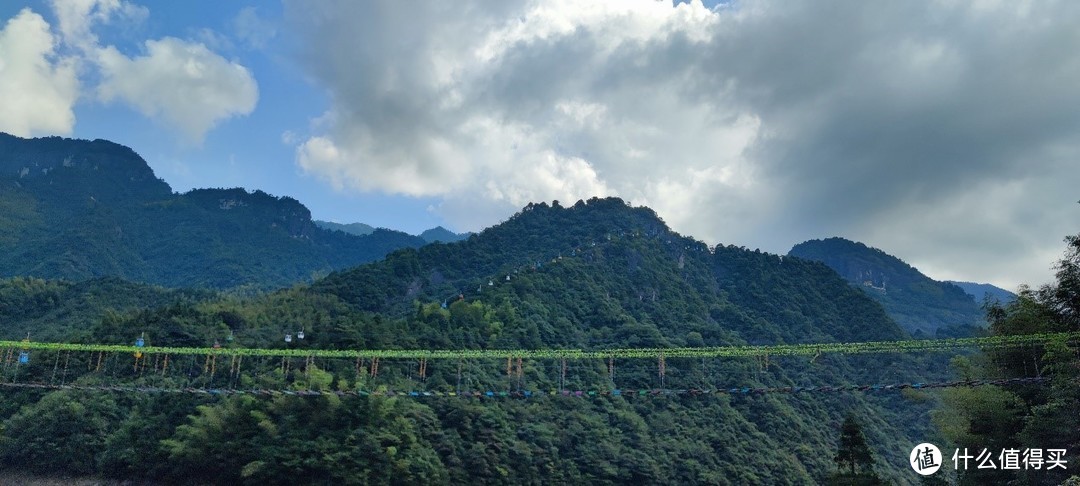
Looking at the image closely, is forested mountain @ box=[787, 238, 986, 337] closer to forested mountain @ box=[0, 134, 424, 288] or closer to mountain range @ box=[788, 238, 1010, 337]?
mountain range @ box=[788, 238, 1010, 337]

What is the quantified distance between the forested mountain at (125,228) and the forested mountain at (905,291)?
395 feet

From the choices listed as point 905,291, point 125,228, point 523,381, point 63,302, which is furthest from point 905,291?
point 125,228

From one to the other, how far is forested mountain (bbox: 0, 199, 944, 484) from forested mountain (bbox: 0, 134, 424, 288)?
227 ft

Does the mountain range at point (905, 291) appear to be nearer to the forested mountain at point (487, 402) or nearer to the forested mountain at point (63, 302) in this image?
the forested mountain at point (487, 402)

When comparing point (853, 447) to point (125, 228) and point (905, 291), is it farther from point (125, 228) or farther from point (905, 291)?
point (125, 228)

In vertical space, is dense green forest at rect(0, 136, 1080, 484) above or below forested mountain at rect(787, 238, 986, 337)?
below

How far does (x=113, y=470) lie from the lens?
4709cm

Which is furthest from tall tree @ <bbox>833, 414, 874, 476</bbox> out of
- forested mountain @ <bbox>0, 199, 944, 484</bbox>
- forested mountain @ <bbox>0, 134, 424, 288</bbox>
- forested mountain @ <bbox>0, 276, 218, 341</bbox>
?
forested mountain @ <bbox>0, 134, 424, 288</bbox>

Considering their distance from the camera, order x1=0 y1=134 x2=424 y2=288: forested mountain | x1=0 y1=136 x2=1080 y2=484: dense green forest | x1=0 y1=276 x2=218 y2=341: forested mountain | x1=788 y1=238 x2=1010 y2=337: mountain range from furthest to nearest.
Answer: x1=788 y1=238 x2=1010 y2=337: mountain range, x1=0 y1=134 x2=424 y2=288: forested mountain, x1=0 y1=276 x2=218 y2=341: forested mountain, x1=0 y1=136 x2=1080 y2=484: dense green forest

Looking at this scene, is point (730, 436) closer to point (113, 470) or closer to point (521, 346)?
point (521, 346)

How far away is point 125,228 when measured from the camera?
167m

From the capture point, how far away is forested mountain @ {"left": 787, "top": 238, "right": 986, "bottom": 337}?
152 metres

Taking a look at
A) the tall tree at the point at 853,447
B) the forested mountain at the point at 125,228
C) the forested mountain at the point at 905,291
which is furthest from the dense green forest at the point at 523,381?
the forested mountain at the point at 125,228

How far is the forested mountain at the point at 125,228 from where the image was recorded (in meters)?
140
